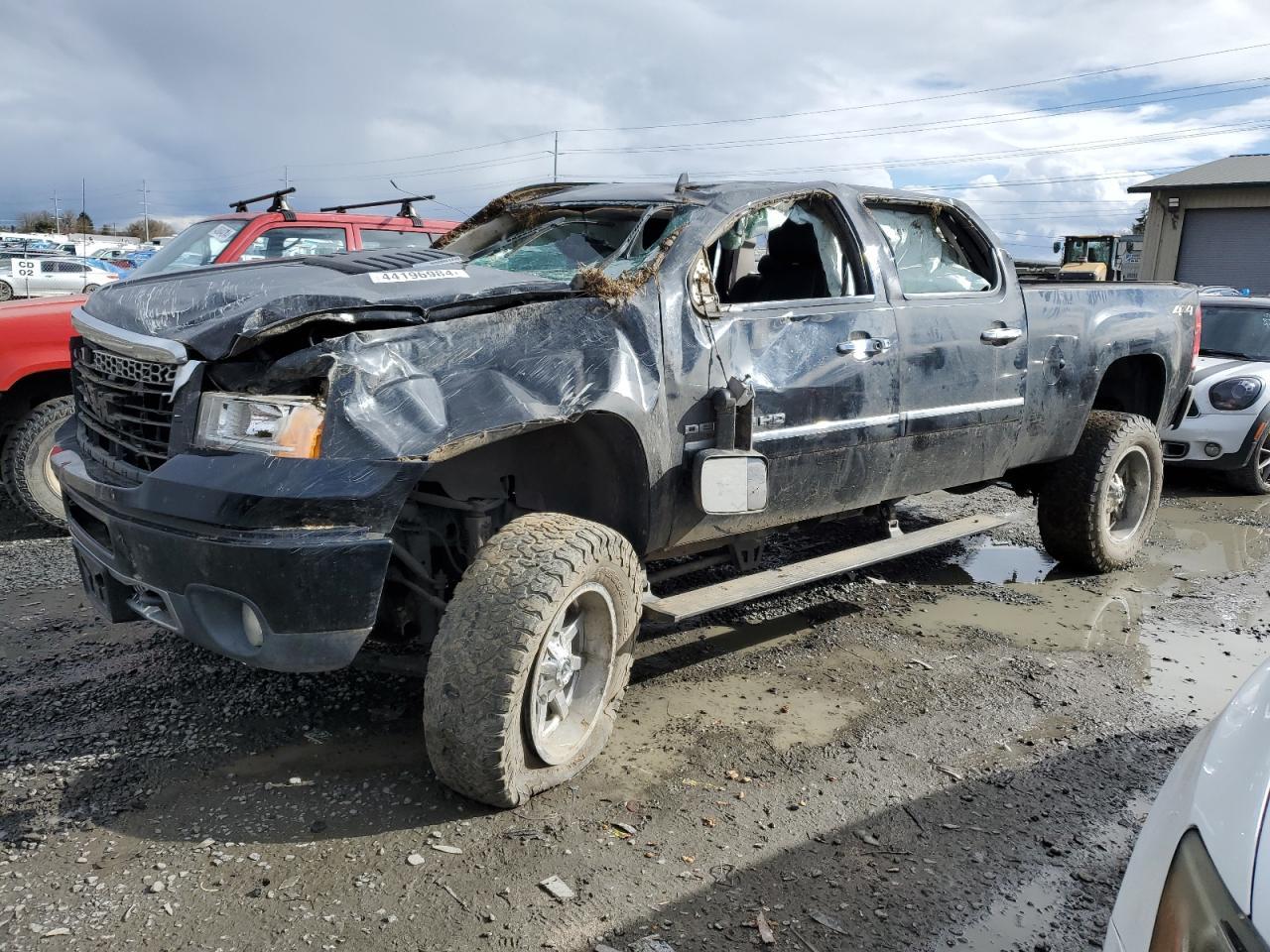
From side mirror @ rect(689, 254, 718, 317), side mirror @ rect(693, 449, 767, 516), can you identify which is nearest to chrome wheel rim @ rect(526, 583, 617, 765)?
side mirror @ rect(693, 449, 767, 516)

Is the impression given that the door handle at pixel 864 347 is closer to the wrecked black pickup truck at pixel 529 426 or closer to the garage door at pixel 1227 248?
the wrecked black pickup truck at pixel 529 426

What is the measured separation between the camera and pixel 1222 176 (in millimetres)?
25531

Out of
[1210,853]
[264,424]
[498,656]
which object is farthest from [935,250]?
[1210,853]

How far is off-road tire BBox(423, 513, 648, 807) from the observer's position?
2.87 meters

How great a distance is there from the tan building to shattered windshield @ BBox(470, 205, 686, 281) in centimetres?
2493

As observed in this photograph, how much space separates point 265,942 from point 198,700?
4.94 ft

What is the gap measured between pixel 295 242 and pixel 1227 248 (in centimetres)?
2520

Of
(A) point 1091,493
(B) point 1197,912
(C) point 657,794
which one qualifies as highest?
(B) point 1197,912

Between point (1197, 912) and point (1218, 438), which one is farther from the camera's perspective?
point (1218, 438)

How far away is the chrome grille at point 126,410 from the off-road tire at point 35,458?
8.36 ft

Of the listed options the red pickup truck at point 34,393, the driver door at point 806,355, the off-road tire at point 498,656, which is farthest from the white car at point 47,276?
the off-road tire at point 498,656

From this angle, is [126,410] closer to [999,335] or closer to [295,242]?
[999,335]

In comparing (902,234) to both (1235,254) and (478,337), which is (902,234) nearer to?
(478,337)

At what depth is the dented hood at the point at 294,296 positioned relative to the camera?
2.90 m
